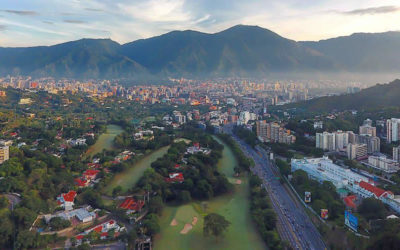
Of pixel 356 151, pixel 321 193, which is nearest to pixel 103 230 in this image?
pixel 321 193

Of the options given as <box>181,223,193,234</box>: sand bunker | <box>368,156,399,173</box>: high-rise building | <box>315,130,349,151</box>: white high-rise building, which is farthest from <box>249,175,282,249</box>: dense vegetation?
<box>315,130,349,151</box>: white high-rise building

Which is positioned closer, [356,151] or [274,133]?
[356,151]

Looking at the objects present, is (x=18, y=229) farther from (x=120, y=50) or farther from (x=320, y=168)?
(x=120, y=50)

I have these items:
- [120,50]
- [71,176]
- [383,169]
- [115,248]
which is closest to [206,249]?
[115,248]

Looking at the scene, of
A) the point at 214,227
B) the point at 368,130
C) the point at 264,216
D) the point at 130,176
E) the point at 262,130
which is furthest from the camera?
the point at 262,130

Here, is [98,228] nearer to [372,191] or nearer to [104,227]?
[104,227]

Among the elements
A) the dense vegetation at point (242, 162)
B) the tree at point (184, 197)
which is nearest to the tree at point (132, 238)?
the tree at point (184, 197)

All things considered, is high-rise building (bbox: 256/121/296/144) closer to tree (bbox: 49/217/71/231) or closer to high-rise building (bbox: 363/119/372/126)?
high-rise building (bbox: 363/119/372/126)
